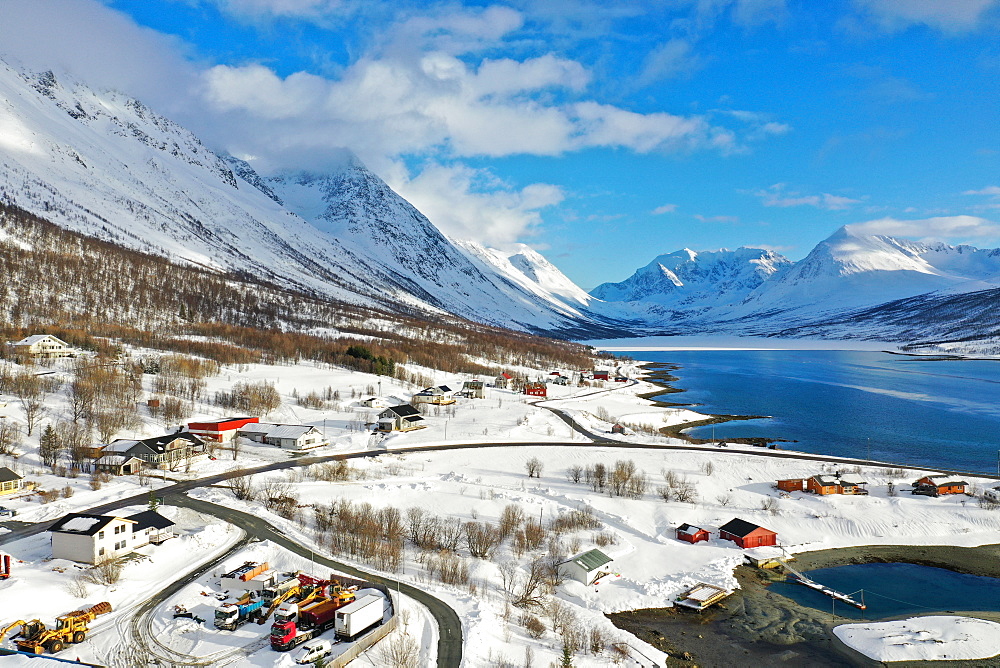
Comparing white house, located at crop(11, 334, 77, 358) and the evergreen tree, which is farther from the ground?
white house, located at crop(11, 334, 77, 358)

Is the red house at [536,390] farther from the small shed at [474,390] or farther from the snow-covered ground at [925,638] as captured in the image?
the snow-covered ground at [925,638]

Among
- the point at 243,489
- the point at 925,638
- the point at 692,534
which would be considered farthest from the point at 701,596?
the point at 243,489

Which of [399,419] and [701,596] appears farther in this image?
[399,419]

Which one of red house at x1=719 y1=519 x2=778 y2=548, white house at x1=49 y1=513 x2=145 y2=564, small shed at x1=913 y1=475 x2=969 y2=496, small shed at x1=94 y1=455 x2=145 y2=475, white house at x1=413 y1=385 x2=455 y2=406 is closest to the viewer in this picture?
white house at x1=49 y1=513 x2=145 y2=564

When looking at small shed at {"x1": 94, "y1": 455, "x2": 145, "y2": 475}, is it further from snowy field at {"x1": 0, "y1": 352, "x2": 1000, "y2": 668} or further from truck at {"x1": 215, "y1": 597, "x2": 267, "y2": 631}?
truck at {"x1": 215, "y1": 597, "x2": 267, "y2": 631}

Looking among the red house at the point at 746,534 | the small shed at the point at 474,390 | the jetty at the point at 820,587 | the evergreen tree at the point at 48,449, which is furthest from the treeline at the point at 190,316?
the jetty at the point at 820,587

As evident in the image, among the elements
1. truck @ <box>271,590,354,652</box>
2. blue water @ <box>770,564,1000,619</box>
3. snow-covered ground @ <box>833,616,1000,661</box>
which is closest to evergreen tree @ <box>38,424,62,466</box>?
truck @ <box>271,590,354,652</box>

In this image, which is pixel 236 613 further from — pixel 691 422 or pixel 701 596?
pixel 691 422
